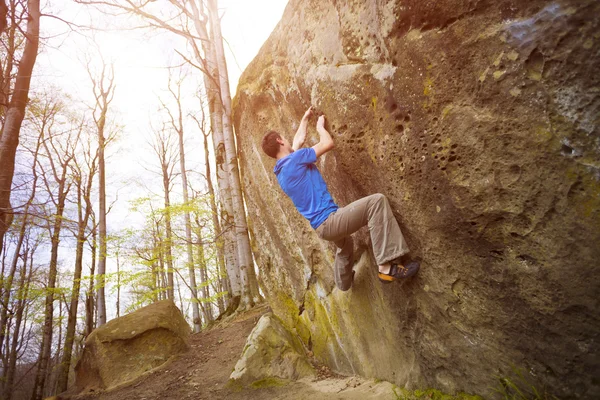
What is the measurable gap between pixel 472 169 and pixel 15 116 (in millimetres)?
6018

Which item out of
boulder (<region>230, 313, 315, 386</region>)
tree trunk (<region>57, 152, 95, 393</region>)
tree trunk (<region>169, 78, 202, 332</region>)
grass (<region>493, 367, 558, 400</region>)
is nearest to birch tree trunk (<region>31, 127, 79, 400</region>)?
tree trunk (<region>57, 152, 95, 393</region>)

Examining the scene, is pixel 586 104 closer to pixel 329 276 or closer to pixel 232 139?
pixel 329 276

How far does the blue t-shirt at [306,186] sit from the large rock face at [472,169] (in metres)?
0.40

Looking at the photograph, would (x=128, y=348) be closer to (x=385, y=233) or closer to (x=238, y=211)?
(x=238, y=211)

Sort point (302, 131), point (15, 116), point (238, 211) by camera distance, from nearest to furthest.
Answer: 1. point (302, 131)
2. point (15, 116)
3. point (238, 211)

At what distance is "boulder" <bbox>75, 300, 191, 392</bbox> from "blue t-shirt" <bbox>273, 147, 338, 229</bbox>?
211 inches

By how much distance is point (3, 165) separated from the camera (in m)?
4.52

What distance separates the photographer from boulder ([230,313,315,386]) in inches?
198

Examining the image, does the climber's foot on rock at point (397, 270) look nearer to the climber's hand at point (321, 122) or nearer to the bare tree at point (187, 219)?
the climber's hand at point (321, 122)

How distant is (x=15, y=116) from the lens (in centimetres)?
473

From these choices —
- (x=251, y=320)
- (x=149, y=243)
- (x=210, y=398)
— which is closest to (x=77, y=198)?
(x=149, y=243)

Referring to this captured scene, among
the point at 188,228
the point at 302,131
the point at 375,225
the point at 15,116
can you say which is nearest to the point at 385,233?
the point at 375,225

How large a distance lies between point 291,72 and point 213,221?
12580 mm

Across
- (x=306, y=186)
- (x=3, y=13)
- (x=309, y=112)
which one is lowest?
(x=306, y=186)
